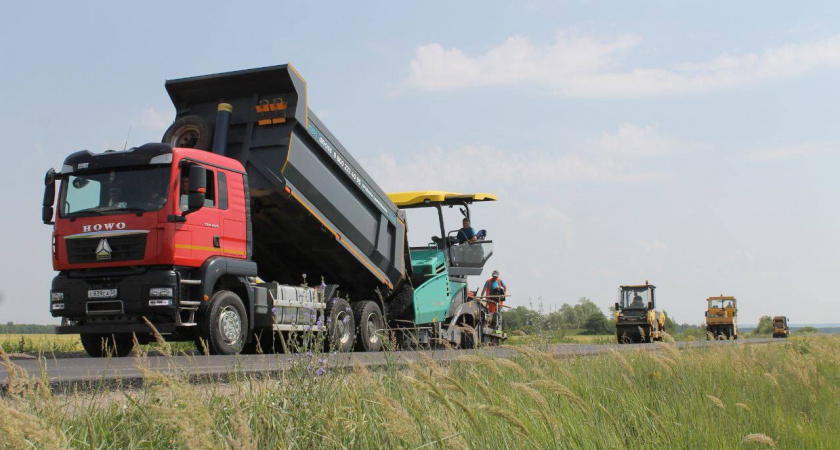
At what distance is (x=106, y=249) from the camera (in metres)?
10.0

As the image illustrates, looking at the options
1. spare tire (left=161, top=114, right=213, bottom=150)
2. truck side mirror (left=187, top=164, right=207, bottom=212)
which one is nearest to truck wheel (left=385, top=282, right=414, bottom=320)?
spare tire (left=161, top=114, right=213, bottom=150)

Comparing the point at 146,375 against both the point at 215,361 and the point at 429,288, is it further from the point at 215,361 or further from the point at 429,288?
the point at 429,288

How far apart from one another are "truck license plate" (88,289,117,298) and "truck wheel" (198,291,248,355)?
1084 millimetres

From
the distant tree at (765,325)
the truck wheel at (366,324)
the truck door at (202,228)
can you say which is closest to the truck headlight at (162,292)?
the truck door at (202,228)

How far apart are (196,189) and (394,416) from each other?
8.10 metres

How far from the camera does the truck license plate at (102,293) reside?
391 inches

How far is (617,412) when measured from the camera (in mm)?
4871

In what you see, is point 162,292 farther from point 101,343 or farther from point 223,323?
point 101,343

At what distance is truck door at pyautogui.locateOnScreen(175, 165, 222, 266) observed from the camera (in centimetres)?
→ 1002

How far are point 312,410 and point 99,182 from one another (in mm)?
7717

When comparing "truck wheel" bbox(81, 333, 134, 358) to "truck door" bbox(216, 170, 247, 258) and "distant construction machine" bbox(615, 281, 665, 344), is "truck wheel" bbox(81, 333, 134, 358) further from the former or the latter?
"distant construction machine" bbox(615, 281, 665, 344)

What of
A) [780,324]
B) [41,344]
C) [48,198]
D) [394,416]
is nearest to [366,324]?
[41,344]

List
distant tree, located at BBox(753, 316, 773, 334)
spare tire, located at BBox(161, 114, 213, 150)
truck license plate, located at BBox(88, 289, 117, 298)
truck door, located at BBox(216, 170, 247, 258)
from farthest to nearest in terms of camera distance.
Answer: distant tree, located at BBox(753, 316, 773, 334)
spare tire, located at BBox(161, 114, 213, 150)
truck door, located at BBox(216, 170, 247, 258)
truck license plate, located at BBox(88, 289, 117, 298)

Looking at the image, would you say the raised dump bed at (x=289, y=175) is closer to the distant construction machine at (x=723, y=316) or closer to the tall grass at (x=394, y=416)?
the tall grass at (x=394, y=416)
